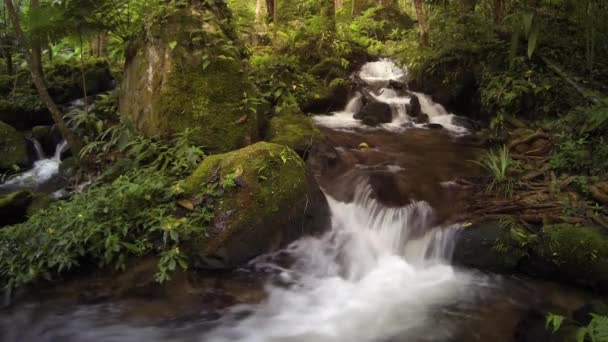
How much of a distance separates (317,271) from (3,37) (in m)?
10.6

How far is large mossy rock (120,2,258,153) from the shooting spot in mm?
6832

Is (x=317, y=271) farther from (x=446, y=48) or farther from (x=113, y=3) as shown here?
(x=446, y=48)

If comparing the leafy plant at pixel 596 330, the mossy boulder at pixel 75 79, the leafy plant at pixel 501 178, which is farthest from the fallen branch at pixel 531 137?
the mossy boulder at pixel 75 79

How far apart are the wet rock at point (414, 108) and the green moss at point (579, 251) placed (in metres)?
5.75

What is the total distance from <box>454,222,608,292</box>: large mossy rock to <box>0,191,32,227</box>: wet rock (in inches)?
240

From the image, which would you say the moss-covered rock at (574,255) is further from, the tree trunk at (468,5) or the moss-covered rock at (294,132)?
the tree trunk at (468,5)

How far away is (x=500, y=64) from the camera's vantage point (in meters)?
9.76

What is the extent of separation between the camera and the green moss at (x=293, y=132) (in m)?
7.59

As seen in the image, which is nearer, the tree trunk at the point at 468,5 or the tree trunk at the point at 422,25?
the tree trunk at the point at 468,5

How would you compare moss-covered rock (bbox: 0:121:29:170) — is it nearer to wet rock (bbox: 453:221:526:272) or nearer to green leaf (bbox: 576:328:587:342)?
wet rock (bbox: 453:221:526:272)

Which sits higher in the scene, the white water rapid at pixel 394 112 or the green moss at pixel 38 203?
the white water rapid at pixel 394 112

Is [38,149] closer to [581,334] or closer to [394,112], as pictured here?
[394,112]

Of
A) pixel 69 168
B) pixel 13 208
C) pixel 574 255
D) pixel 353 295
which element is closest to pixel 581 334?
pixel 574 255

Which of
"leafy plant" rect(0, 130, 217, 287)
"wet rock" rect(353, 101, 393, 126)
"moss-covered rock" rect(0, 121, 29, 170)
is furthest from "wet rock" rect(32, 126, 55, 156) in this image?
"wet rock" rect(353, 101, 393, 126)
